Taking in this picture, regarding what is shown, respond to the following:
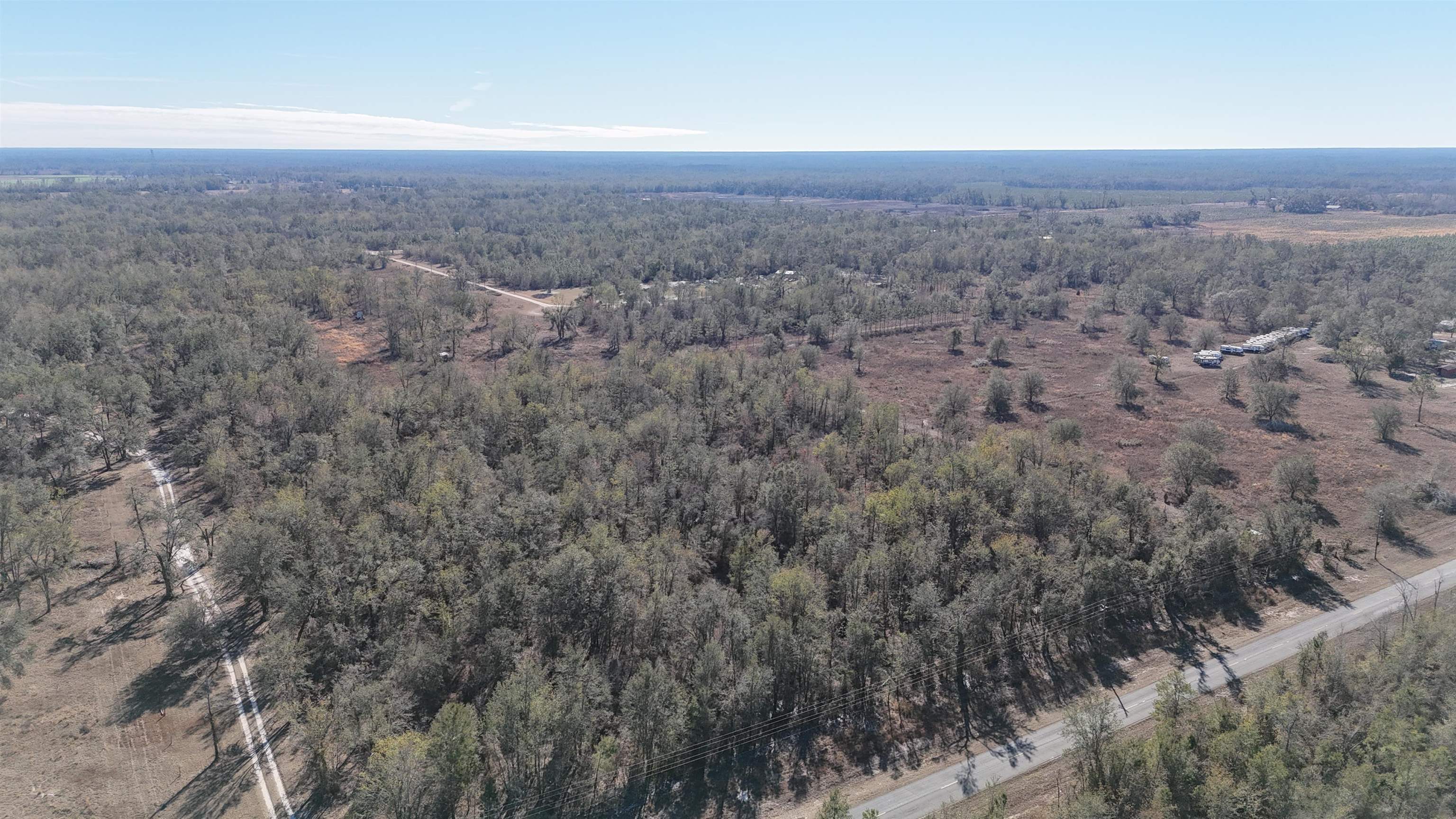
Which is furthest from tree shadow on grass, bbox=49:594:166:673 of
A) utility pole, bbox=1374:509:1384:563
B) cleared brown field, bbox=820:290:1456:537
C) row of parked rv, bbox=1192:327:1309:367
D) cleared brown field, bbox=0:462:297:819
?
row of parked rv, bbox=1192:327:1309:367

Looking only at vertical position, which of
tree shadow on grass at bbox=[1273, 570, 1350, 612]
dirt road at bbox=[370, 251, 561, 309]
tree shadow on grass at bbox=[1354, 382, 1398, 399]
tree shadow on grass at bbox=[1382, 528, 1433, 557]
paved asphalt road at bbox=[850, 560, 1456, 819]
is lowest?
paved asphalt road at bbox=[850, 560, 1456, 819]

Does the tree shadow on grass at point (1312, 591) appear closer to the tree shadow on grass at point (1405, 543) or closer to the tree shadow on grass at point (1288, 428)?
the tree shadow on grass at point (1405, 543)

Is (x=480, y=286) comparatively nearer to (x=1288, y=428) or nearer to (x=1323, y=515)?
(x=1288, y=428)

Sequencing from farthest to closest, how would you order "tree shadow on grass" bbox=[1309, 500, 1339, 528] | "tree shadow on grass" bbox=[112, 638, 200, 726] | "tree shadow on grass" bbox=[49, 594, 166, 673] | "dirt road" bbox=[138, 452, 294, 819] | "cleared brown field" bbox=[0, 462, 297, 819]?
"tree shadow on grass" bbox=[1309, 500, 1339, 528] → "tree shadow on grass" bbox=[49, 594, 166, 673] → "tree shadow on grass" bbox=[112, 638, 200, 726] → "dirt road" bbox=[138, 452, 294, 819] → "cleared brown field" bbox=[0, 462, 297, 819]

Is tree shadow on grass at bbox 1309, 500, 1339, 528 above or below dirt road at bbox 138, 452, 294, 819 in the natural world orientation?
above

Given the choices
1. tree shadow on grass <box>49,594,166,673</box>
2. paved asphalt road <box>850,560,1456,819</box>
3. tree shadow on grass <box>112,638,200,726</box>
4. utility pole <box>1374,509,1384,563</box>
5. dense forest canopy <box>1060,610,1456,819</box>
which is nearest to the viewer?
dense forest canopy <box>1060,610,1456,819</box>

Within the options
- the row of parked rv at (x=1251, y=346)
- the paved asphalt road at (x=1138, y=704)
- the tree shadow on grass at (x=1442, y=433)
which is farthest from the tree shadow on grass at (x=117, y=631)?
the row of parked rv at (x=1251, y=346)

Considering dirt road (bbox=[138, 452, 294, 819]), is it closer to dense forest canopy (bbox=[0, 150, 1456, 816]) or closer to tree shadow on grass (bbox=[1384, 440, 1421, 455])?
dense forest canopy (bbox=[0, 150, 1456, 816])
